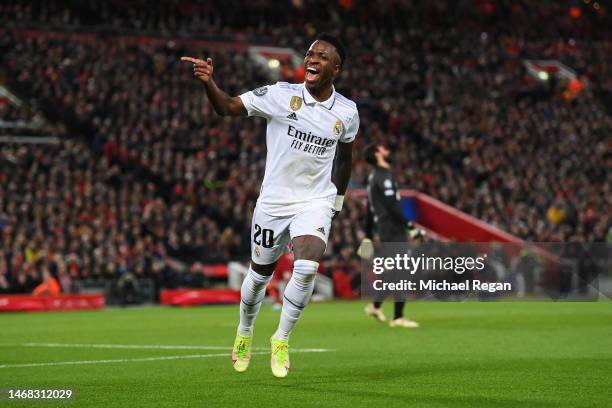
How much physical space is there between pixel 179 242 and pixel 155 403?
79.8 ft

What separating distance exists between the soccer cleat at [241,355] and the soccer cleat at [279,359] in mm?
517

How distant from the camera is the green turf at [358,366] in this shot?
813 cm

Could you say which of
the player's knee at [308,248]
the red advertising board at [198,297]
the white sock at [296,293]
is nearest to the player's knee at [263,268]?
the white sock at [296,293]

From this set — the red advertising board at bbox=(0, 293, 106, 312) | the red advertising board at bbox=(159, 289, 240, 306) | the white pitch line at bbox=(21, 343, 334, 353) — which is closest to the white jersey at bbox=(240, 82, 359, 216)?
the white pitch line at bbox=(21, 343, 334, 353)

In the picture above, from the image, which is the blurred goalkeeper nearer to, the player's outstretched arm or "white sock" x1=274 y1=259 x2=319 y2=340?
"white sock" x1=274 y1=259 x2=319 y2=340

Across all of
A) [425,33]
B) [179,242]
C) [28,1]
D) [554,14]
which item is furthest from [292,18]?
[179,242]

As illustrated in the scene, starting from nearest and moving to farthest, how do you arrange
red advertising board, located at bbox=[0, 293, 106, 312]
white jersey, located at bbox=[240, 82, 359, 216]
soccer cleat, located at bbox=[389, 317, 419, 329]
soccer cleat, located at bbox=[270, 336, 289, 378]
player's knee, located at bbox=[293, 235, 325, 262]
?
soccer cleat, located at bbox=[270, 336, 289, 378], player's knee, located at bbox=[293, 235, 325, 262], white jersey, located at bbox=[240, 82, 359, 216], soccer cleat, located at bbox=[389, 317, 419, 329], red advertising board, located at bbox=[0, 293, 106, 312]

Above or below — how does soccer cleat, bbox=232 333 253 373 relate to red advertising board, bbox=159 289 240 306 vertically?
above

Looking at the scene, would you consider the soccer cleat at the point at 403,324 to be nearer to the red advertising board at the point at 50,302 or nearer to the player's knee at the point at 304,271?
the player's knee at the point at 304,271

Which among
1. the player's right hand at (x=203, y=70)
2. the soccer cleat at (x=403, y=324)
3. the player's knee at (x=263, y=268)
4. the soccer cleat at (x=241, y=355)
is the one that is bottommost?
the soccer cleat at (x=403, y=324)

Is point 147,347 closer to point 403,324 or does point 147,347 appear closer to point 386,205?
point 403,324

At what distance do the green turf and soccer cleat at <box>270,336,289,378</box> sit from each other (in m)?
0.09

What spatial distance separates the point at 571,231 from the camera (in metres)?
38.7

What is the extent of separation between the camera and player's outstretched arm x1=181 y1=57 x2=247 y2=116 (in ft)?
29.7
